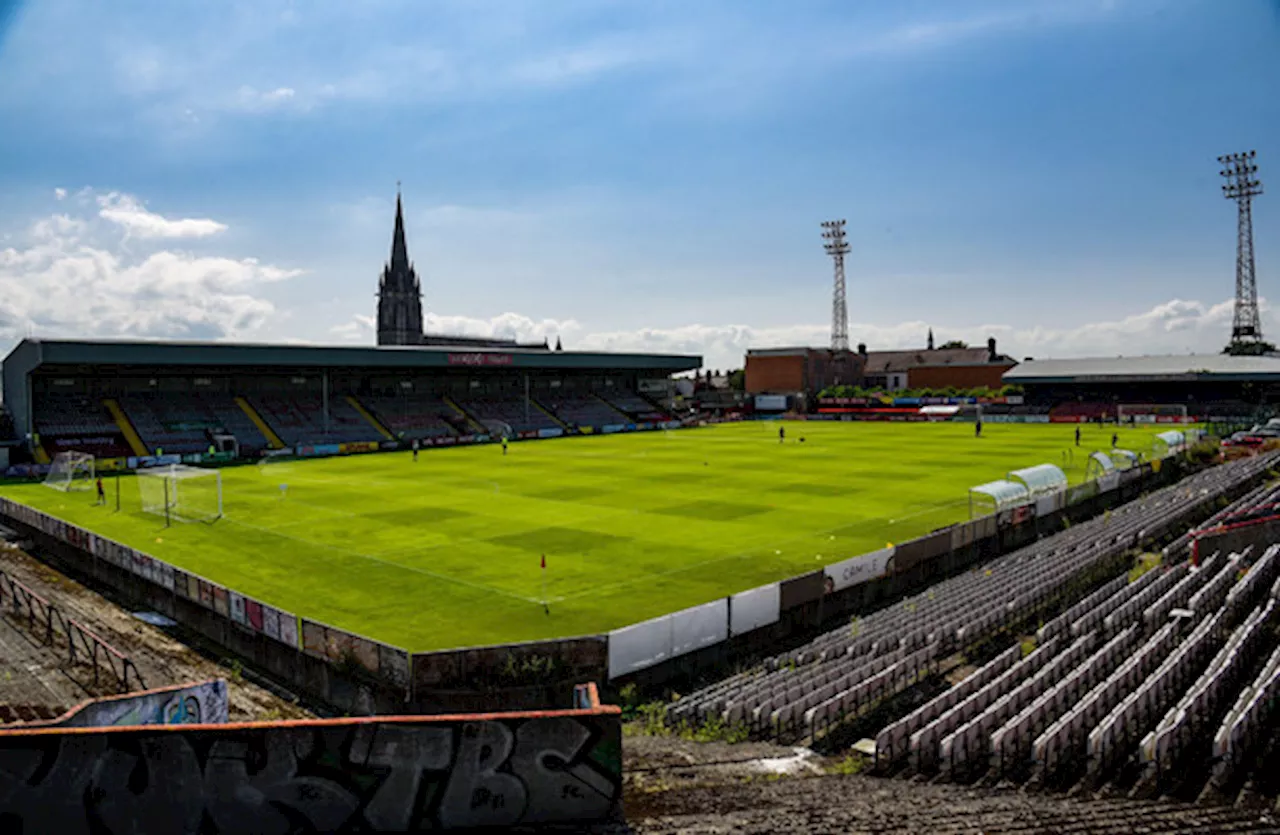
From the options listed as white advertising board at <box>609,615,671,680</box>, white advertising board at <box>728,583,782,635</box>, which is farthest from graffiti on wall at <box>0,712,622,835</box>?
white advertising board at <box>728,583,782,635</box>

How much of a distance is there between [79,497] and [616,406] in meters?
59.0

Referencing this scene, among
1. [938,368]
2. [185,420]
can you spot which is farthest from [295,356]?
[938,368]

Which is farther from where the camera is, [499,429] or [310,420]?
[499,429]

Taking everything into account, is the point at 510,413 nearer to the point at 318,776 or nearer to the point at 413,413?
the point at 413,413

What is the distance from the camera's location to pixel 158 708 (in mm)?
11500

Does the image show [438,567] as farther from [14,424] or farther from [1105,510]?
[14,424]

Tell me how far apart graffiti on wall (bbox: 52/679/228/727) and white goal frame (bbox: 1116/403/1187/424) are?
95.7 meters

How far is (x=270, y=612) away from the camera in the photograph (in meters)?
18.0

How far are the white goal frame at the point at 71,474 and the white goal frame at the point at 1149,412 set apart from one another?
92.9 metres

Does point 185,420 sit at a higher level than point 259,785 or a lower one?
higher

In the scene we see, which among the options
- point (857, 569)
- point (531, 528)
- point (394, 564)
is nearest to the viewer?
point (857, 569)

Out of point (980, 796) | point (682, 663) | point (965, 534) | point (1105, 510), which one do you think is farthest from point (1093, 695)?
point (1105, 510)

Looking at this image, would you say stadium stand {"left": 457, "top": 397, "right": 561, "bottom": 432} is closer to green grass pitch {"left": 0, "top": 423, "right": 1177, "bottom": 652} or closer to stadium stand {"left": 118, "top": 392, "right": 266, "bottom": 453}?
green grass pitch {"left": 0, "top": 423, "right": 1177, "bottom": 652}

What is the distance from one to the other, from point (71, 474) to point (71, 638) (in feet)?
103
